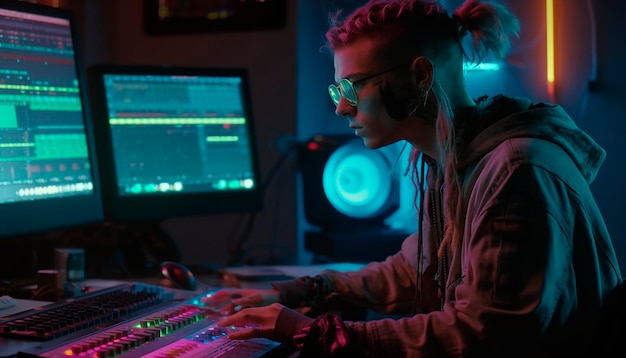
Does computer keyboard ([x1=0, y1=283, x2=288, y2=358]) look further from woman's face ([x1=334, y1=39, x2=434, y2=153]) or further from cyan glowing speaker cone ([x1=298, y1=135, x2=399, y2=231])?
cyan glowing speaker cone ([x1=298, y1=135, x2=399, y2=231])

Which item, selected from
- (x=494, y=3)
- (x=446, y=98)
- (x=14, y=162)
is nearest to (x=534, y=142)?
(x=446, y=98)

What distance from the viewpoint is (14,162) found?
137cm

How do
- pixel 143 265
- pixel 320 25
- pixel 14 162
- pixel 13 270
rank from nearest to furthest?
pixel 14 162
pixel 13 270
pixel 143 265
pixel 320 25

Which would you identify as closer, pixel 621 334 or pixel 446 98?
pixel 621 334

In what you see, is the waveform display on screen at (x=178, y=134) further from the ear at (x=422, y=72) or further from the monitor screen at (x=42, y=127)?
the ear at (x=422, y=72)

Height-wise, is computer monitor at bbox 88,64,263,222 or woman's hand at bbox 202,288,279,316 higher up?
computer monitor at bbox 88,64,263,222

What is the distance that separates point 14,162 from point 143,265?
0.54 meters

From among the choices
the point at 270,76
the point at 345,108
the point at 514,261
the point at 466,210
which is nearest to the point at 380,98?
the point at 345,108

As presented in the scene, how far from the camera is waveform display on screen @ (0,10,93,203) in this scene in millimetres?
1367

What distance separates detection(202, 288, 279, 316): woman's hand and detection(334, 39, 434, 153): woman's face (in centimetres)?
37

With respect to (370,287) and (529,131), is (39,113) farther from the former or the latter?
(529,131)

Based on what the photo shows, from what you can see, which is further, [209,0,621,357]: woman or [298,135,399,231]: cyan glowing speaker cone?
[298,135,399,231]: cyan glowing speaker cone

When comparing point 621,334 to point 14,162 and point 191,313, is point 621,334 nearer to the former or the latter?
point 191,313

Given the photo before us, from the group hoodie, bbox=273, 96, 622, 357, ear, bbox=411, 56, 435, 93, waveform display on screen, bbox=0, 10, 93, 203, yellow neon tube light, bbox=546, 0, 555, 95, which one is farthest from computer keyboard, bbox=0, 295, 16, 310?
yellow neon tube light, bbox=546, 0, 555, 95
